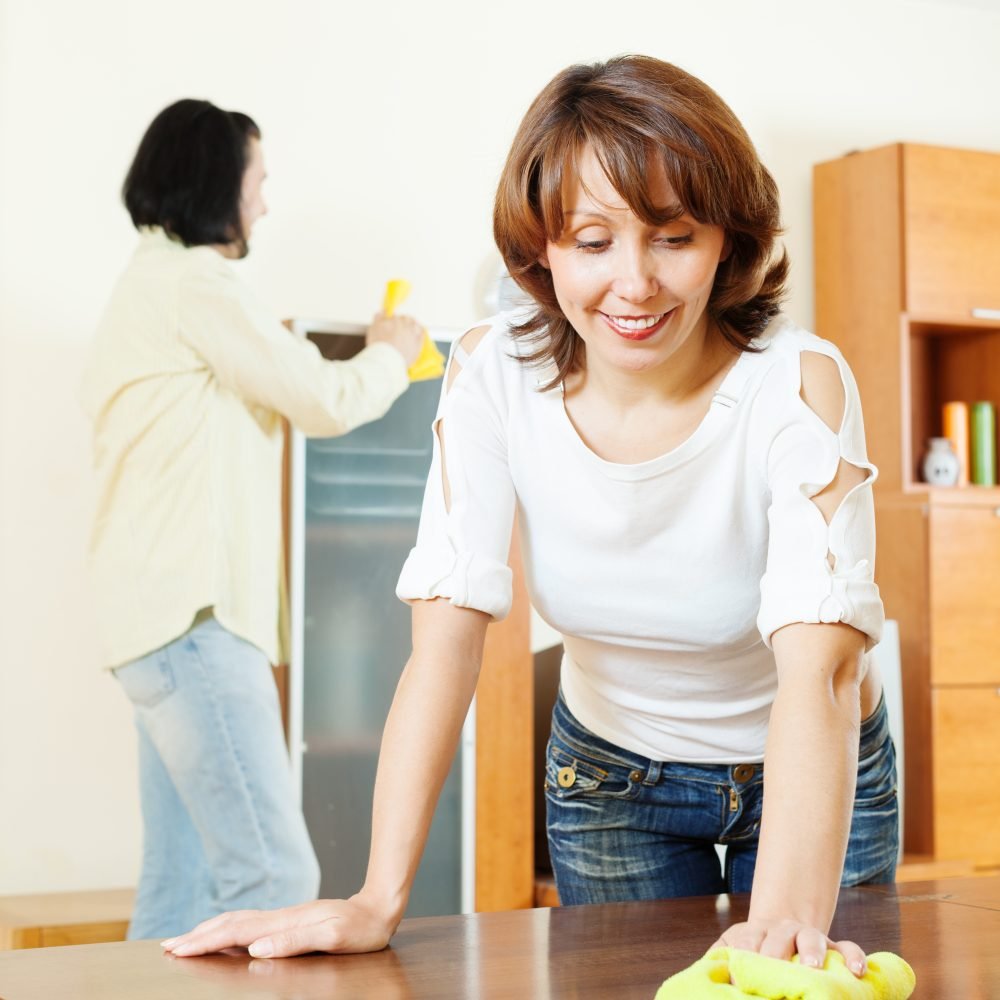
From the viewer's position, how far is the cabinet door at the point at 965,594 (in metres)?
3.76

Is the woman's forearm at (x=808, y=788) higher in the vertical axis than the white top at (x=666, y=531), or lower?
lower

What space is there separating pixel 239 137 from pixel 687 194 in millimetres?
1544

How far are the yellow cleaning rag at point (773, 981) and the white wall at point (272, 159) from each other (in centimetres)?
262

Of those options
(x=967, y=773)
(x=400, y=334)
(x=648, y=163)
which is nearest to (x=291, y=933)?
(x=648, y=163)

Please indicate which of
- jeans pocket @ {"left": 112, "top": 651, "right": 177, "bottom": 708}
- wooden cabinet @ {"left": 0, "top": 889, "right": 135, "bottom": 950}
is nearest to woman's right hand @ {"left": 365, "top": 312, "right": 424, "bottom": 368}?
jeans pocket @ {"left": 112, "top": 651, "right": 177, "bottom": 708}

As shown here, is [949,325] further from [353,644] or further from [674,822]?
[674,822]

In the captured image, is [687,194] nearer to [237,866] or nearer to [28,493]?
[237,866]

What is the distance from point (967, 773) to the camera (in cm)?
376

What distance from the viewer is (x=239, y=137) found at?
2.45m

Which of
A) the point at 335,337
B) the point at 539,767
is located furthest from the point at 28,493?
the point at 539,767

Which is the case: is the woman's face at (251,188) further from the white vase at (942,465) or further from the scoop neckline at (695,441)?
the white vase at (942,465)

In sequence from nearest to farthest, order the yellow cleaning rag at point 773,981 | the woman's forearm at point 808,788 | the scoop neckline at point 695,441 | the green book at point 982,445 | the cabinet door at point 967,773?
the yellow cleaning rag at point 773,981 < the woman's forearm at point 808,788 < the scoop neckline at point 695,441 < the cabinet door at point 967,773 < the green book at point 982,445

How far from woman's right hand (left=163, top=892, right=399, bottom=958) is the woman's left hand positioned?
0.25m

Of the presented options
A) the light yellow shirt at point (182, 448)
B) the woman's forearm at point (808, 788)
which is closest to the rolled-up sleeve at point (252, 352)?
the light yellow shirt at point (182, 448)
